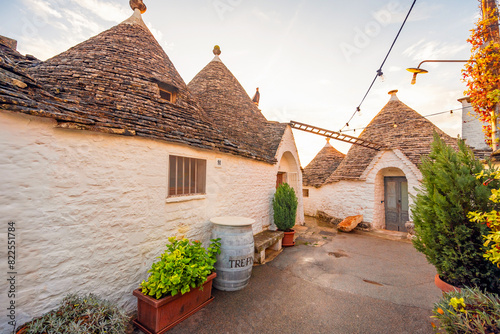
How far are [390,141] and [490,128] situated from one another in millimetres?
5913

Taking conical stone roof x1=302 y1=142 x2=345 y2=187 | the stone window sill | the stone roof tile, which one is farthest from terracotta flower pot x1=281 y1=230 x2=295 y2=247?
conical stone roof x1=302 y1=142 x2=345 y2=187

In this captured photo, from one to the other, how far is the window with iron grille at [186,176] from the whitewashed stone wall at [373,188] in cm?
859

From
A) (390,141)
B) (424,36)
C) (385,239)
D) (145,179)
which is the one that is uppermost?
(424,36)

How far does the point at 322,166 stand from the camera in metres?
A: 15.2

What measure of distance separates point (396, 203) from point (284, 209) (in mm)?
6614

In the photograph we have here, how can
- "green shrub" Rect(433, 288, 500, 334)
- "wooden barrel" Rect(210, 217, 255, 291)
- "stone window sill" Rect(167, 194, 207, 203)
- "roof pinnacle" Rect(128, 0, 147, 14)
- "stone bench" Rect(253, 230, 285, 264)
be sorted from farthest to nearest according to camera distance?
"roof pinnacle" Rect(128, 0, 147, 14), "stone bench" Rect(253, 230, 285, 264), "wooden barrel" Rect(210, 217, 255, 291), "stone window sill" Rect(167, 194, 207, 203), "green shrub" Rect(433, 288, 500, 334)

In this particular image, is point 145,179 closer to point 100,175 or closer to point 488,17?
point 100,175

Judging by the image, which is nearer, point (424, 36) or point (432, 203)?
point (432, 203)

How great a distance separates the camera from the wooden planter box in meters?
2.86

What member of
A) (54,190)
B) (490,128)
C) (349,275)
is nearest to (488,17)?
(490,128)

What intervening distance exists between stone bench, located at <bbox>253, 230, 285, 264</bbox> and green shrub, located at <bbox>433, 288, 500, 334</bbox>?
3.84 meters

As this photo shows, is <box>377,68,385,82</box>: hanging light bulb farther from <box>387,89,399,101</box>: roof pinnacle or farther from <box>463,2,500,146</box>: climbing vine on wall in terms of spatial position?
<box>387,89,399,101</box>: roof pinnacle

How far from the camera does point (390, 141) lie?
10062 mm

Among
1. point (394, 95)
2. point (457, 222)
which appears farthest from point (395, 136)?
point (457, 222)
